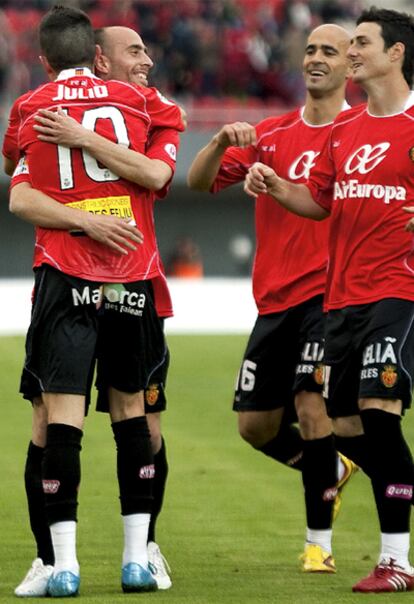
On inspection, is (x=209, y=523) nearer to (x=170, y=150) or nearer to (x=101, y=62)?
(x=170, y=150)

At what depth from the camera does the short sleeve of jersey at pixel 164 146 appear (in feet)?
→ 19.0

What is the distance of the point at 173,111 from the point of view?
5.89 metres

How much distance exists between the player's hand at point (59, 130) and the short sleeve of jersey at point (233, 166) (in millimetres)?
1529

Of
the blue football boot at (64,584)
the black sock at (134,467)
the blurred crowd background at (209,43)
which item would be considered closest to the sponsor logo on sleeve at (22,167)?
the black sock at (134,467)

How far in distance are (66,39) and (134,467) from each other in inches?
64.4

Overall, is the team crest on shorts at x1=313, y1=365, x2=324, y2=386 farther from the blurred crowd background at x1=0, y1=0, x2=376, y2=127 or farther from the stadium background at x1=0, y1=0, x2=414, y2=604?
the blurred crowd background at x1=0, y1=0, x2=376, y2=127

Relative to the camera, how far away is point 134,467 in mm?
5695

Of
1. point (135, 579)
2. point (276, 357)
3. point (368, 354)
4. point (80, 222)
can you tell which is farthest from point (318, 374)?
point (80, 222)

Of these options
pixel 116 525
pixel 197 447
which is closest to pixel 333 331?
pixel 116 525

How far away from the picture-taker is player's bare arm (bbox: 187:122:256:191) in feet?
20.3

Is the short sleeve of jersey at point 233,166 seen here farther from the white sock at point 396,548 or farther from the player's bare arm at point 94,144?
the white sock at point 396,548

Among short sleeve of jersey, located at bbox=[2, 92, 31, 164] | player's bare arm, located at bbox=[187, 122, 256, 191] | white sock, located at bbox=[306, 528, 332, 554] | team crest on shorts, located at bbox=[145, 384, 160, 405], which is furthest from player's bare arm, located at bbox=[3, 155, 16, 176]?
white sock, located at bbox=[306, 528, 332, 554]

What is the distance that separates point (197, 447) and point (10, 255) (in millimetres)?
19375

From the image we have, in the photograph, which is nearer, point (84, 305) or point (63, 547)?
point (63, 547)
